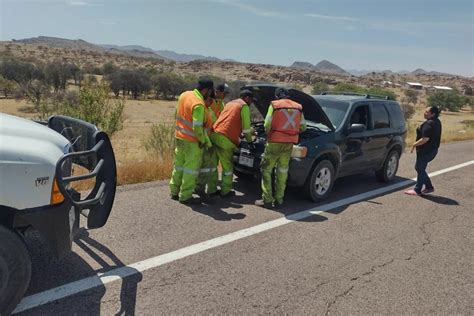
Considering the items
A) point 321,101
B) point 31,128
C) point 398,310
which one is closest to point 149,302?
point 31,128

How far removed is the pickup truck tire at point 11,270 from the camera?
3014mm

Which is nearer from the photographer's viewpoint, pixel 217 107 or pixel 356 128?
pixel 217 107

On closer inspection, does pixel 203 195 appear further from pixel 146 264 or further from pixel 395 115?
pixel 395 115

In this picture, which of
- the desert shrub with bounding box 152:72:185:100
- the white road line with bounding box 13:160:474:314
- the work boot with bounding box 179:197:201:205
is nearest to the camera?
the white road line with bounding box 13:160:474:314

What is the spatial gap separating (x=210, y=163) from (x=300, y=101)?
1.86 metres

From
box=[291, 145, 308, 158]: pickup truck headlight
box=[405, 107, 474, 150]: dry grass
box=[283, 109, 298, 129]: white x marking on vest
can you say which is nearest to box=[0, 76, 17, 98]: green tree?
box=[405, 107, 474, 150]: dry grass

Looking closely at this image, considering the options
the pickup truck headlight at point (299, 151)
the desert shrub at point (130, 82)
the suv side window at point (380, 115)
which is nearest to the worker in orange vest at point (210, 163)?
the pickup truck headlight at point (299, 151)

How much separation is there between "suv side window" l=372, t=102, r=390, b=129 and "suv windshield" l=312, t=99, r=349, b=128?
883 millimetres

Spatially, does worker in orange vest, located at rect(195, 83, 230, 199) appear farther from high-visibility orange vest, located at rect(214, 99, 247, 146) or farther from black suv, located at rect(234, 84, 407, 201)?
black suv, located at rect(234, 84, 407, 201)

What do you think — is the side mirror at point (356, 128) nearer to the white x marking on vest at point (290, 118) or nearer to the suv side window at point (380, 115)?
the suv side window at point (380, 115)

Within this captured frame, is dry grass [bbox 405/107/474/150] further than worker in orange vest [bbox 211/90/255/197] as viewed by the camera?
Yes

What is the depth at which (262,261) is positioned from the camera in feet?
15.2

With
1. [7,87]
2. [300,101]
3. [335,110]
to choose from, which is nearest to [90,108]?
[300,101]

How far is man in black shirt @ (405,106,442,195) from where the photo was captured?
8023 mm
